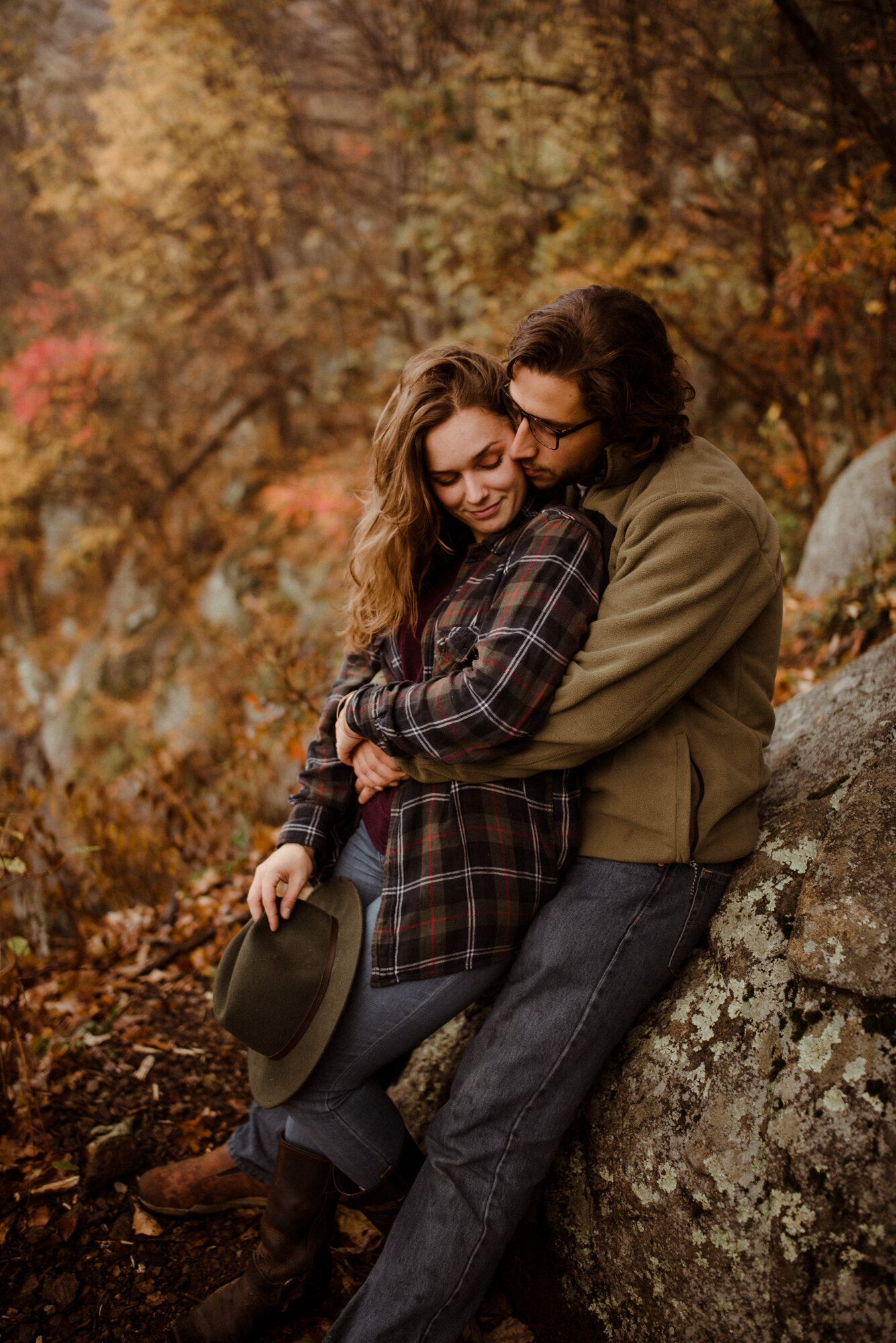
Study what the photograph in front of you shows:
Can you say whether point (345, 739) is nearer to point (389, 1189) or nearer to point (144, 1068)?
point (389, 1189)

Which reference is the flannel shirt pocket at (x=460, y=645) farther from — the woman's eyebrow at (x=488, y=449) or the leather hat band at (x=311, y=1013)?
the leather hat band at (x=311, y=1013)

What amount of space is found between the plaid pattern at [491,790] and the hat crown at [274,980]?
0.66 ft

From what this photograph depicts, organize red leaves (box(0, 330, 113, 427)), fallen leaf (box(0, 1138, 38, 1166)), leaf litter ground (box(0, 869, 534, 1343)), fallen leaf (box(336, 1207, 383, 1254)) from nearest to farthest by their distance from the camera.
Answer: leaf litter ground (box(0, 869, 534, 1343)) < fallen leaf (box(336, 1207, 383, 1254)) < fallen leaf (box(0, 1138, 38, 1166)) < red leaves (box(0, 330, 113, 427))

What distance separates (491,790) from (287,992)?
67cm

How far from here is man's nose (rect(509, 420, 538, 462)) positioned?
1956mm

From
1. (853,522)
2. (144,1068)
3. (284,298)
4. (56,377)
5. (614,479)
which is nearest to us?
(614,479)

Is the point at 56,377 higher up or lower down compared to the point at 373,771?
higher up

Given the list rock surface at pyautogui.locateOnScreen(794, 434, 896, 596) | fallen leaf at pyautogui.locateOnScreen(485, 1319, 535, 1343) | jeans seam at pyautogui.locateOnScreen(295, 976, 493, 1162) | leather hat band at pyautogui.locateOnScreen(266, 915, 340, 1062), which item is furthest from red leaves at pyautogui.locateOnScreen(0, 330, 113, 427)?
fallen leaf at pyautogui.locateOnScreen(485, 1319, 535, 1343)

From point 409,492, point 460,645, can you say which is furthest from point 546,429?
point 460,645

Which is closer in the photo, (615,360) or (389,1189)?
(615,360)

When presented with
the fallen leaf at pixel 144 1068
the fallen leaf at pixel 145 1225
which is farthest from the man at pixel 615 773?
the fallen leaf at pixel 144 1068

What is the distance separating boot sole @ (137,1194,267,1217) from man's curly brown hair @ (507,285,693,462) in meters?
2.22

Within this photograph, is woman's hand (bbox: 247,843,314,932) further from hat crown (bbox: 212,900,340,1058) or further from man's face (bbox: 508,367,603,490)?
man's face (bbox: 508,367,603,490)

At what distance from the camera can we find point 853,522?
14.8 ft
